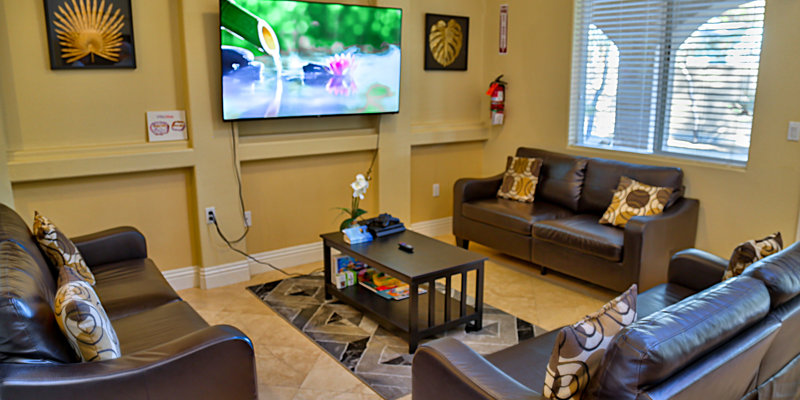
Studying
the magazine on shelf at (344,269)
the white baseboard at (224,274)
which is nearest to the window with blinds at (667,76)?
the magazine on shelf at (344,269)

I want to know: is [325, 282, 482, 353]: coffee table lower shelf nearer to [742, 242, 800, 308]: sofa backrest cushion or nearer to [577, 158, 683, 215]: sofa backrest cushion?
[577, 158, 683, 215]: sofa backrest cushion

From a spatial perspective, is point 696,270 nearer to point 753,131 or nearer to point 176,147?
point 753,131

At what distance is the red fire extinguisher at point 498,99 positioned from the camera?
5465 mm

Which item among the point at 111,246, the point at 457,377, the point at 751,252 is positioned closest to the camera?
the point at 457,377

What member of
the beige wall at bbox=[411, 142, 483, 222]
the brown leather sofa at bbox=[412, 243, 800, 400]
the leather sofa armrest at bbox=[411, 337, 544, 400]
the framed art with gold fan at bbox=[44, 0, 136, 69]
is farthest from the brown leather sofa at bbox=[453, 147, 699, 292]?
the framed art with gold fan at bbox=[44, 0, 136, 69]

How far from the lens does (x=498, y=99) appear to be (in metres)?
5.46

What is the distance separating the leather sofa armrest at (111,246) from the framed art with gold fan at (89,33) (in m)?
1.11

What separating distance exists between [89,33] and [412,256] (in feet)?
7.93

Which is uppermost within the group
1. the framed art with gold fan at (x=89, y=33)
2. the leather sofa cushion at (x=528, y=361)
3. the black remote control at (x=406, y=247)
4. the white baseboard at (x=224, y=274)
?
the framed art with gold fan at (x=89, y=33)

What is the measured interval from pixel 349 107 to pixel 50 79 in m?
2.03

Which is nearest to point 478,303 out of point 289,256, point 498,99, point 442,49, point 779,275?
point 779,275

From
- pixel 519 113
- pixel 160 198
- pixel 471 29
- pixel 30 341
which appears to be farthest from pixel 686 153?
pixel 30 341

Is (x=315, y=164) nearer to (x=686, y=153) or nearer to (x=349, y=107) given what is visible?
(x=349, y=107)

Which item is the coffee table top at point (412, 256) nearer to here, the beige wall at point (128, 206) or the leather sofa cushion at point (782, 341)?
the beige wall at point (128, 206)
